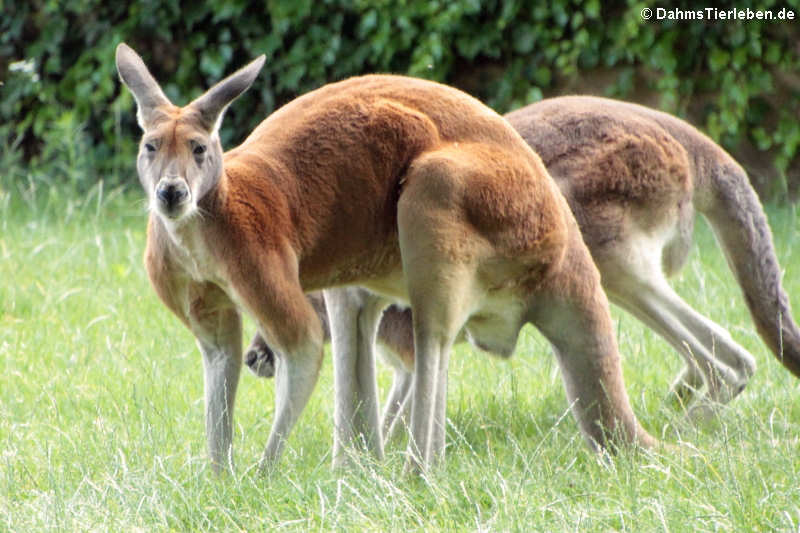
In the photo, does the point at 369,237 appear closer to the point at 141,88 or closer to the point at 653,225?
the point at 141,88

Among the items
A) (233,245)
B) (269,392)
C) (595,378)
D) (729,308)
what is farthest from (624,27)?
(233,245)

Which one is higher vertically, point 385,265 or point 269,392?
point 385,265

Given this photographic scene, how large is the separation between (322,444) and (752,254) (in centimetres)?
161

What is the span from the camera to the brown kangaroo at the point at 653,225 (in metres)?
4.60

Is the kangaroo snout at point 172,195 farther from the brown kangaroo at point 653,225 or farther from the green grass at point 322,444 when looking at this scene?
the brown kangaroo at point 653,225

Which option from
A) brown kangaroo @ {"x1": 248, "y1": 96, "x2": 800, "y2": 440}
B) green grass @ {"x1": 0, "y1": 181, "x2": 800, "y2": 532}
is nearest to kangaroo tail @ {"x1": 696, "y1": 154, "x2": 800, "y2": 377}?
brown kangaroo @ {"x1": 248, "y1": 96, "x2": 800, "y2": 440}

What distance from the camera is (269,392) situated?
4988 mm

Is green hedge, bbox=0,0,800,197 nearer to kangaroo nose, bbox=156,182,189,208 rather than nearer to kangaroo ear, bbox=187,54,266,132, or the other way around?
kangaroo ear, bbox=187,54,266,132

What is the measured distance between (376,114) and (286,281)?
Result: 0.56 meters

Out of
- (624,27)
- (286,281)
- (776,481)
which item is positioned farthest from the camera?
(624,27)

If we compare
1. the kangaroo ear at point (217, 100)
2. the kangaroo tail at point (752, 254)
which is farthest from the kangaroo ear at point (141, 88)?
the kangaroo tail at point (752, 254)

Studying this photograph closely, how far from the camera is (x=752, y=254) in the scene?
4715 millimetres

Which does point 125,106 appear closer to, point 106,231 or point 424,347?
point 106,231

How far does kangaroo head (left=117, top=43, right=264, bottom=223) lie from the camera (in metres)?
3.30
